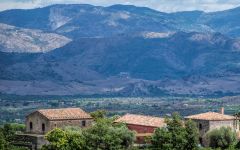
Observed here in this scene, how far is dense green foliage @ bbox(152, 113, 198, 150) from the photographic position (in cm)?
9575

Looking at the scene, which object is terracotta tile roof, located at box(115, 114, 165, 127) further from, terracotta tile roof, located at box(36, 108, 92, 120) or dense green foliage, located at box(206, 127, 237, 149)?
dense green foliage, located at box(206, 127, 237, 149)

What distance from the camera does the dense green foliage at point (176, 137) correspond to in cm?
9575

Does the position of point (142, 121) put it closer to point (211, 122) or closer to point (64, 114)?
point (211, 122)

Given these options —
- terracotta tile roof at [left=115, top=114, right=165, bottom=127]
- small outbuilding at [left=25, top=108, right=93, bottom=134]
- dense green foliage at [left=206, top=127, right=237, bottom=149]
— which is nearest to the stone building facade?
dense green foliage at [left=206, top=127, right=237, bottom=149]

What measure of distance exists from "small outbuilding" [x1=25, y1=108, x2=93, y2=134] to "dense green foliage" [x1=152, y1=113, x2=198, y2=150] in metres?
15.3

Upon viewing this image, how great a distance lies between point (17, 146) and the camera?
103 meters

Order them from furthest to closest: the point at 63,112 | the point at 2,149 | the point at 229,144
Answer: the point at 63,112
the point at 229,144
the point at 2,149

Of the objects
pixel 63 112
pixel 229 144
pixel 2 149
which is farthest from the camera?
pixel 63 112

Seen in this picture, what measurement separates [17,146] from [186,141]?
2492 centimetres

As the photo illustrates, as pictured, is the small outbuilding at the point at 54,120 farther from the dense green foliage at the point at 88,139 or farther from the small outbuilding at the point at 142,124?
the dense green foliage at the point at 88,139

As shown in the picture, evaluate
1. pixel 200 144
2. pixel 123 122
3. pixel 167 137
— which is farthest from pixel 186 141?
pixel 123 122

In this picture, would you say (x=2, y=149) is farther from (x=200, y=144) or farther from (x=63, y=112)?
(x=200, y=144)

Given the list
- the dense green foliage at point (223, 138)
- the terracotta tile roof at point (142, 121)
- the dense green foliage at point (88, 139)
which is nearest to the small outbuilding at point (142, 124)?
the terracotta tile roof at point (142, 121)

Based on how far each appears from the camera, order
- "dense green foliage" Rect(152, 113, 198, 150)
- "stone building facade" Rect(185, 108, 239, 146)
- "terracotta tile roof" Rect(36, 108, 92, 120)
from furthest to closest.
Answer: "stone building facade" Rect(185, 108, 239, 146) → "terracotta tile roof" Rect(36, 108, 92, 120) → "dense green foliage" Rect(152, 113, 198, 150)
